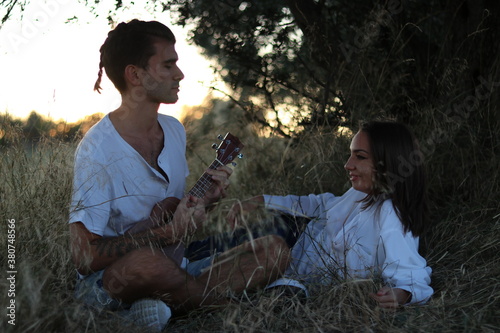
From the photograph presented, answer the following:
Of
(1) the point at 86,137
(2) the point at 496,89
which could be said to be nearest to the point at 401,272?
(1) the point at 86,137

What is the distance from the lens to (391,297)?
250cm

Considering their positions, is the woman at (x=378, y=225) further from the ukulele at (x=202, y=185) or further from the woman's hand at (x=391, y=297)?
the ukulele at (x=202, y=185)

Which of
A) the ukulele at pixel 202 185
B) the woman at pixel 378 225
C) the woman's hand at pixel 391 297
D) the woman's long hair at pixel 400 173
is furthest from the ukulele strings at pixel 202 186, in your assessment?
the woman's hand at pixel 391 297

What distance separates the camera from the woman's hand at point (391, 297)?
8.21 feet

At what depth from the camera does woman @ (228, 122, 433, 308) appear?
2609 mm

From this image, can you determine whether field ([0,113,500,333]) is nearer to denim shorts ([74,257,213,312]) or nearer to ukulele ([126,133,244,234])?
denim shorts ([74,257,213,312])

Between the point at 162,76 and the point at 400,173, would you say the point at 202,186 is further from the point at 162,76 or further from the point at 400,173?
the point at 400,173

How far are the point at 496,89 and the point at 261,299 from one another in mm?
2334

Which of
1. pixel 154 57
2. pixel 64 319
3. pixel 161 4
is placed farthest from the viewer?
pixel 161 4

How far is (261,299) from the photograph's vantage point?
2514mm

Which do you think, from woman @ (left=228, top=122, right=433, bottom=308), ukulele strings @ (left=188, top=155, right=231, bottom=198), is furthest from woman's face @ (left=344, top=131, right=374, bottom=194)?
ukulele strings @ (left=188, top=155, right=231, bottom=198)

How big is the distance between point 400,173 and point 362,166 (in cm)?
19

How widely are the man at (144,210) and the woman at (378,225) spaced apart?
25cm

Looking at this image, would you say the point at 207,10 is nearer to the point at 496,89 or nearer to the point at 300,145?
the point at 300,145
